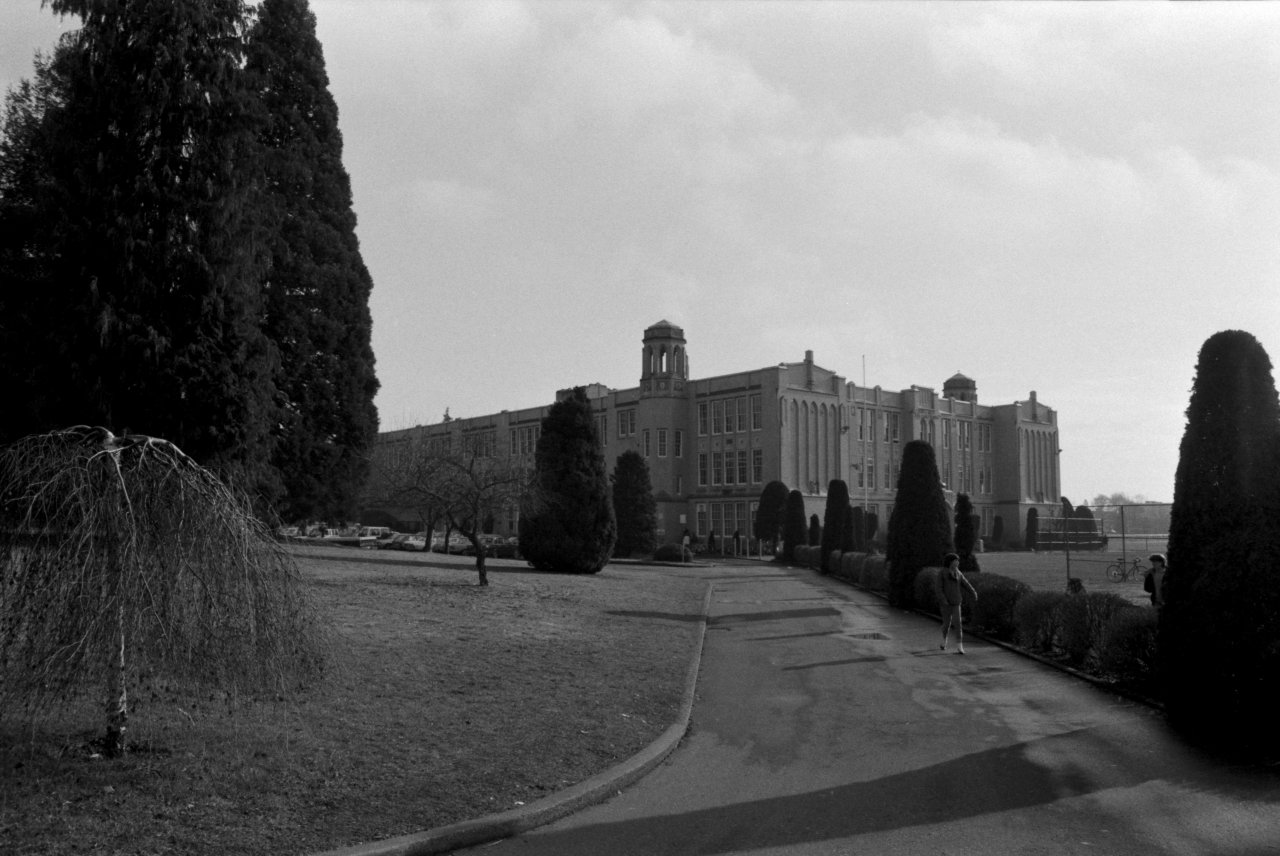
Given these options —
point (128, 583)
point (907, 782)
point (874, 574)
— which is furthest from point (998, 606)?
point (128, 583)

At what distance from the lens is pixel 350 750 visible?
814 cm

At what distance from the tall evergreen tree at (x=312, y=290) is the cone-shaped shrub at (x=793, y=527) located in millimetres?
38806

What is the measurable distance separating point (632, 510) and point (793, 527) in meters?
11.2

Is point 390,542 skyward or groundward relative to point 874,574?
skyward

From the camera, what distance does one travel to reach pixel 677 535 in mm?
78125

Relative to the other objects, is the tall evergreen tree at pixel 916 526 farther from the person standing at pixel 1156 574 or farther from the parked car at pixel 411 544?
the parked car at pixel 411 544

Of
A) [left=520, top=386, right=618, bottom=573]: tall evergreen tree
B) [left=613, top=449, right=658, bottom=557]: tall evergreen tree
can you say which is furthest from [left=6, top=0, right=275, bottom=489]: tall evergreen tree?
[left=613, top=449, right=658, bottom=557]: tall evergreen tree

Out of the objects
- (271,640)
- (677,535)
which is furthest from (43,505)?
(677,535)

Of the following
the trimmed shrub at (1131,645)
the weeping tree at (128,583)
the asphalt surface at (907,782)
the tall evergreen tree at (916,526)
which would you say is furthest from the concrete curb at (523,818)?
the tall evergreen tree at (916,526)

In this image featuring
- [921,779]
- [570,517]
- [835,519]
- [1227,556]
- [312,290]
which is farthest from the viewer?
[835,519]

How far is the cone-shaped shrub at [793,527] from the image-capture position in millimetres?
61344

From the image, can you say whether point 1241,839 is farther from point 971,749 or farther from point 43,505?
point 43,505

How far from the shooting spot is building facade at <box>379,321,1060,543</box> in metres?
74.9

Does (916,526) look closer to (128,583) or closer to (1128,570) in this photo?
(1128,570)
